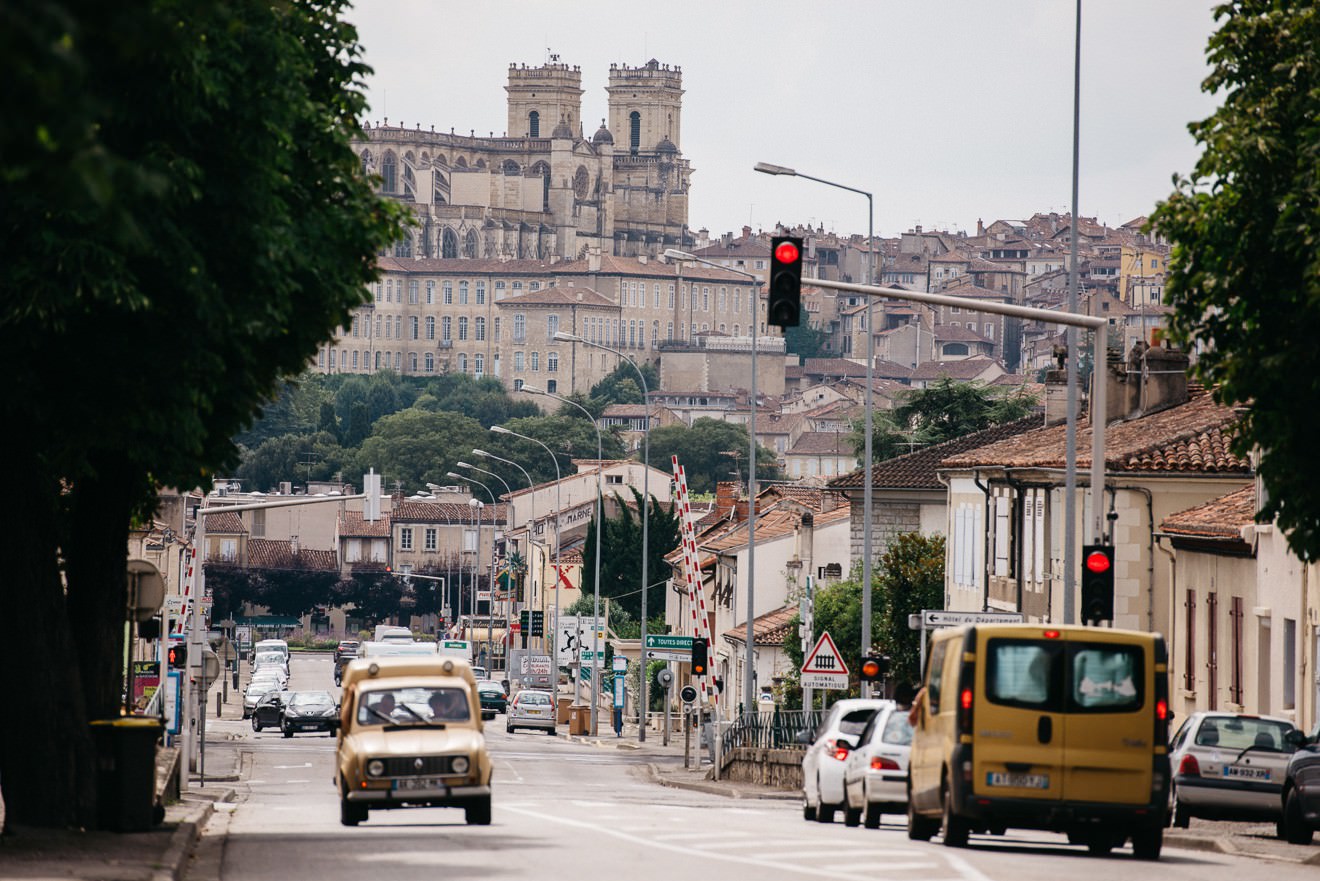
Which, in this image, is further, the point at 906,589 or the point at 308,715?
the point at 308,715

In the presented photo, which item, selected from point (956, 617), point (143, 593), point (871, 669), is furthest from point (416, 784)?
point (871, 669)

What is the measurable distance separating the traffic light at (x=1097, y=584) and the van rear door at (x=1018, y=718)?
7325 millimetres

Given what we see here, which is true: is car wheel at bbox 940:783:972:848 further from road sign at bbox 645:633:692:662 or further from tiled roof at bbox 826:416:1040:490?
tiled roof at bbox 826:416:1040:490

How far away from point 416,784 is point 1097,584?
8.14 meters

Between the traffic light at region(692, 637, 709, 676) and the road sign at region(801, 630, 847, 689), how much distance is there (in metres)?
6.75

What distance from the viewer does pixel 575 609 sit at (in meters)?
99.9

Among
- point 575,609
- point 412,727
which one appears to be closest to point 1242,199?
point 412,727

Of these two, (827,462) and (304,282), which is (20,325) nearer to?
(304,282)

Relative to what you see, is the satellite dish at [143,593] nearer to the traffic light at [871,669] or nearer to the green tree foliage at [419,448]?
the traffic light at [871,669]

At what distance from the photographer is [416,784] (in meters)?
19.6

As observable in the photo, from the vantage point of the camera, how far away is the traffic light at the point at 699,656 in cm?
4222

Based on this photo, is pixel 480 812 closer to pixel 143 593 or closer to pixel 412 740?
pixel 412 740

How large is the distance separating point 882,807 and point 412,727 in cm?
478

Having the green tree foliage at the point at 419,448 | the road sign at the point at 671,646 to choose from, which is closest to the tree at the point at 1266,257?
the road sign at the point at 671,646
